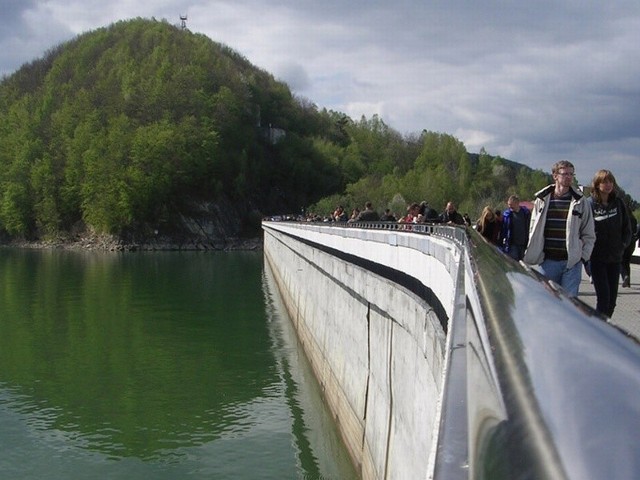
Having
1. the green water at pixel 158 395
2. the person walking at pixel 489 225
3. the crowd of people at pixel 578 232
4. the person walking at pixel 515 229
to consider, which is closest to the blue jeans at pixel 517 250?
the person walking at pixel 515 229

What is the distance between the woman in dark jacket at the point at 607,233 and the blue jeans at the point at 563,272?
2.19 ft

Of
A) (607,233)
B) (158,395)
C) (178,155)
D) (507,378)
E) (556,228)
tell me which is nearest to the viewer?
(507,378)

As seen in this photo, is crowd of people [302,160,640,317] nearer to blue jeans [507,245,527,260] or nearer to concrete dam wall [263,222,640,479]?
concrete dam wall [263,222,640,479]

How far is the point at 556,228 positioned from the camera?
7.35 m

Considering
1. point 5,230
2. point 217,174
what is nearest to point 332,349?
point 217,174

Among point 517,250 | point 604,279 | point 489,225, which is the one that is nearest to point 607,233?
point 604,279

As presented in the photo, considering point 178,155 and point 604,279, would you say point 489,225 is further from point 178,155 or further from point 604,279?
point 178,155

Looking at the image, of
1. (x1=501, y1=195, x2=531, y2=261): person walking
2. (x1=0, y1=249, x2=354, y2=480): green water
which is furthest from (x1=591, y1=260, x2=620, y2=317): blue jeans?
(x1=0, y1=249, x2=354, y2=480): green water

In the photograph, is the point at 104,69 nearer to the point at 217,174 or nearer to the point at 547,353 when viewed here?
the point at 217,174

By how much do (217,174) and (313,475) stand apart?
107 m

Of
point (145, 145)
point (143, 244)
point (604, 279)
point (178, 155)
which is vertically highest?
point (145, 145)

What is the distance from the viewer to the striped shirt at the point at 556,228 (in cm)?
728

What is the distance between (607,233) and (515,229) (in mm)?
4064

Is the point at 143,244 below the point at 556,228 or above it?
below
